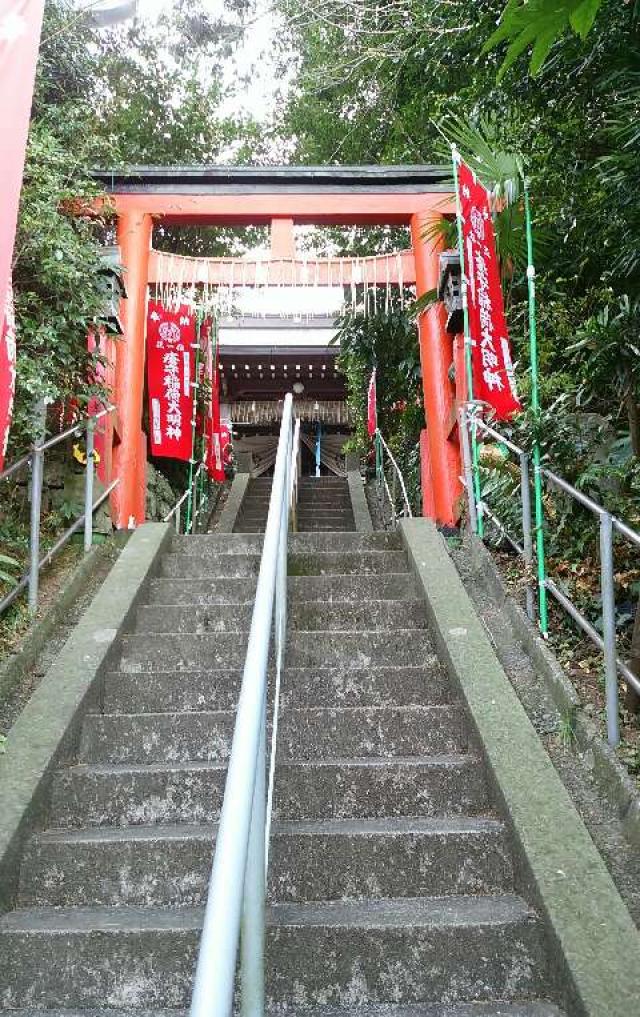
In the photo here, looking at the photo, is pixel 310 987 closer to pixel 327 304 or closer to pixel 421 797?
pixel 421 797

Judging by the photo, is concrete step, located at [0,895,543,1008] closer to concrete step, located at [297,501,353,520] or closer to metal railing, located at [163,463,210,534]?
metal railing, located at [163,463,210,534]

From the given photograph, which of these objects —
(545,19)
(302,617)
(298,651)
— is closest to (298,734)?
(298,651)

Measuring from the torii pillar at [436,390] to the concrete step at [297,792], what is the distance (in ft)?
11.9

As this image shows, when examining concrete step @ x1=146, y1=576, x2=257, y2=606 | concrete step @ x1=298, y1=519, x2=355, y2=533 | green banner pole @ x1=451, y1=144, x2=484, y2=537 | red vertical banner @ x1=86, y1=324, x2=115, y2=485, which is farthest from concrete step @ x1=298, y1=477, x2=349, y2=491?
concrete step @ x1=146, y1=576, x2=257, y2=606

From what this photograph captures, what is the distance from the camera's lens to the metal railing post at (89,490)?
198 inches

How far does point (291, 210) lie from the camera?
26.0 feet

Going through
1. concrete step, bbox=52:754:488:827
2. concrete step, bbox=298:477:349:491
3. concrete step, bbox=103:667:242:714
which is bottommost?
concrete step, bbox=52:754:488:827

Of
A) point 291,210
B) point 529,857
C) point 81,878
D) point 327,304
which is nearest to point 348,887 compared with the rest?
point 529,857

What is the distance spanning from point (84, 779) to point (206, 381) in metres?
7.17

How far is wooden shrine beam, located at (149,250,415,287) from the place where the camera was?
9.97 meters

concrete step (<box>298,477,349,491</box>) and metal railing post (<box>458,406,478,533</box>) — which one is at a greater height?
concrete step (<box>298,477,349,491</box>)

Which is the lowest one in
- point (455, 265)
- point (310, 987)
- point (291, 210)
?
point (310, 987)

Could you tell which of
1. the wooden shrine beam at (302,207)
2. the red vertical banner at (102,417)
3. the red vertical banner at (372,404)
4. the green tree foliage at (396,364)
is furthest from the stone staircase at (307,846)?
the red vertical banner at (372,404)

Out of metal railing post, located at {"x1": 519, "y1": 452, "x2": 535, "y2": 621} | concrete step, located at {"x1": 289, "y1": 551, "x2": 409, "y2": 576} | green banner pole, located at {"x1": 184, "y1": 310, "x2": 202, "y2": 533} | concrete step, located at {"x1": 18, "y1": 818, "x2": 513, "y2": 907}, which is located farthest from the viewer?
green banner pole, located at {"x1": 184, "y1": 310, "x2": 202, "y2": 533}
